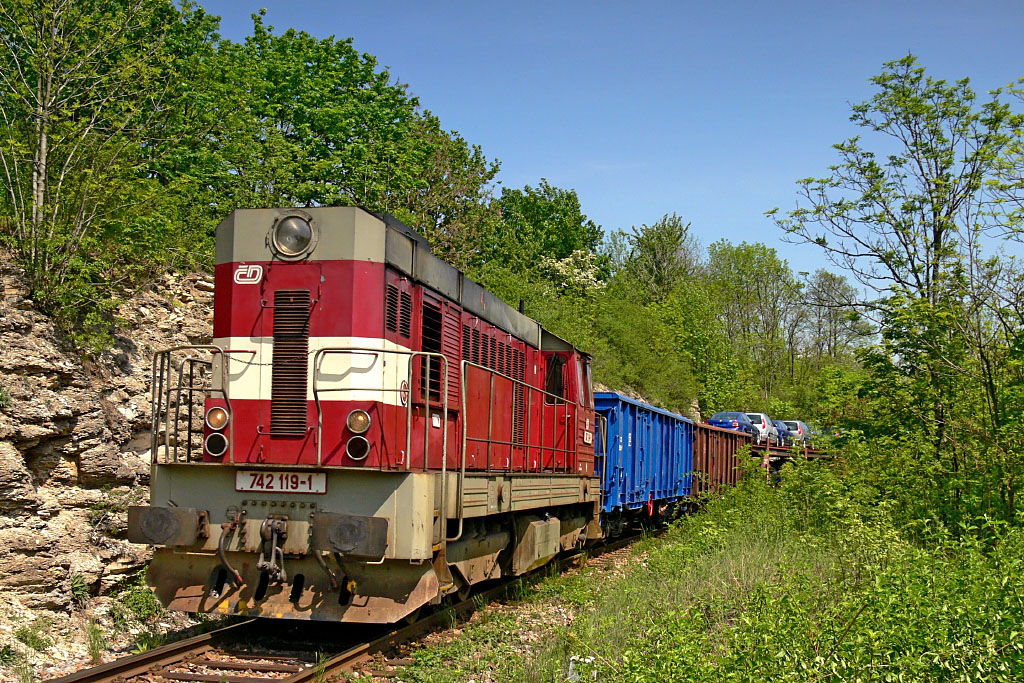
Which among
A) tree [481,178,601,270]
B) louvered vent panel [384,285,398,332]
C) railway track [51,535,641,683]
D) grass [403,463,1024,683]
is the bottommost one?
railway track [51,535,641,683]

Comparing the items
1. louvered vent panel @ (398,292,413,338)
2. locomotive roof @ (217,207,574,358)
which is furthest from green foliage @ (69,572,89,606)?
louvered vent panel @ (398,292,413,338)

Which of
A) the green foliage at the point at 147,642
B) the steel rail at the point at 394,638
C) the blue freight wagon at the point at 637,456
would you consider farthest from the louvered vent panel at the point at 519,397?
the green foliage at the point at 147,642

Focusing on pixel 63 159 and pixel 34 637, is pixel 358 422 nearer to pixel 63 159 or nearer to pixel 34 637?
pixel 34 637

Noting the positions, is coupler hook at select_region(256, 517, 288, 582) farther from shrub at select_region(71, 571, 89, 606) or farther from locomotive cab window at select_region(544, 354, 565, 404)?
locomotive cab window at select_region(544, 354, 565, 404)

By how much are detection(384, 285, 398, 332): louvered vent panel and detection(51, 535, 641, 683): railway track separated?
271cm

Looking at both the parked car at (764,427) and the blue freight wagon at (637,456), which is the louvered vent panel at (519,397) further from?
the parked car at (764,427)

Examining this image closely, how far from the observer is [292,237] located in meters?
7.57

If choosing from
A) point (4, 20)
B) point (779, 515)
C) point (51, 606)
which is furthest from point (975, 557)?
point (4, 20)

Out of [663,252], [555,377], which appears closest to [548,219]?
[663,252]

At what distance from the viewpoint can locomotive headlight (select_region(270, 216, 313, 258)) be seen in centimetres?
755

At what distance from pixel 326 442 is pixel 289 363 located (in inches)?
30.8

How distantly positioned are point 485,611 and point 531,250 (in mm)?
29912

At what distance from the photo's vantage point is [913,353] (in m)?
14.6

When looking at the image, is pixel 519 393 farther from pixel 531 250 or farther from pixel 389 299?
pixel 531 250
